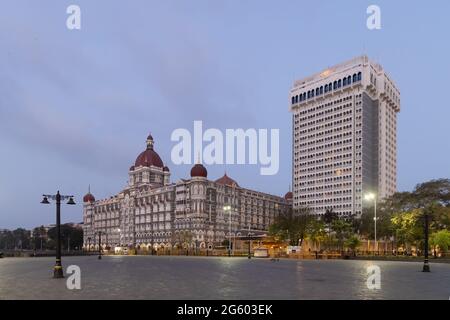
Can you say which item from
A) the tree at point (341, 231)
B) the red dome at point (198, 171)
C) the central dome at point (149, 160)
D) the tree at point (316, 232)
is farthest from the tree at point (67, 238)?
the tree at point (341, 231)

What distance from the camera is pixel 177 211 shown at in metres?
147

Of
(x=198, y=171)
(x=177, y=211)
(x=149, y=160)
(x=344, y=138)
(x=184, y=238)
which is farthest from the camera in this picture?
(x=344, y=138)

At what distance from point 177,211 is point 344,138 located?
68.8 meters

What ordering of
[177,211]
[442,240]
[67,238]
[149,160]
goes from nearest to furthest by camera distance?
[442,240], [177,211], [67,238], [149,160]

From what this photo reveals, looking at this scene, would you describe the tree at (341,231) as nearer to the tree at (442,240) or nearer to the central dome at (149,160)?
the tree at (442,240)

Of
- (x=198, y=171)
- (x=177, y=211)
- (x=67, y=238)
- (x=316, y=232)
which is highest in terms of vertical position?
(x=198, y=171)

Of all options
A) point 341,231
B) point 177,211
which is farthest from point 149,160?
point 341,231

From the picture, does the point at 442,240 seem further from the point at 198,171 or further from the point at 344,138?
the point at 344,138

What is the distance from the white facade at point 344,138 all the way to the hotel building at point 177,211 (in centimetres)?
1795
